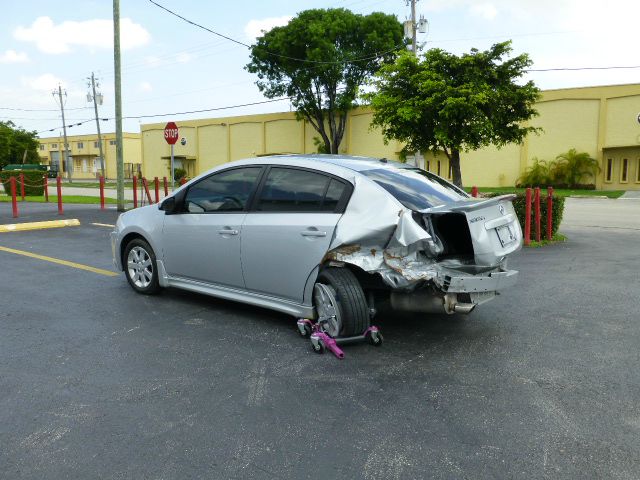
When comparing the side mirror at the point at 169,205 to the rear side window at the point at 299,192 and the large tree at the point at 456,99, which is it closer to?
the rear side window at the point at 299,192

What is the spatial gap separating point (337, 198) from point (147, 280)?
2.77m

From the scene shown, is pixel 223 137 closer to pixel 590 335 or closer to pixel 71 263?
pixel 71 263

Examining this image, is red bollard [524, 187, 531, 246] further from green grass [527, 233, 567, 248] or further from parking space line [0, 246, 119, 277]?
parking space line [0, 246, 119, 277]

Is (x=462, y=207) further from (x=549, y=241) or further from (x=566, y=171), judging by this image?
(x=566, y=171)

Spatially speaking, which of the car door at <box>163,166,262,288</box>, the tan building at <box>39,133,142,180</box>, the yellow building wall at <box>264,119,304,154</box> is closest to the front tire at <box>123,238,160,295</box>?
the car door at <box>163,166,262,288</box>

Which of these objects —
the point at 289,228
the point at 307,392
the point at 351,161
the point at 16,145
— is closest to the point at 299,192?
the point at 289,228

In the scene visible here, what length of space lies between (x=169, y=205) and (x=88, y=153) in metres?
86.0

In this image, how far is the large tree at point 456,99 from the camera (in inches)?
815

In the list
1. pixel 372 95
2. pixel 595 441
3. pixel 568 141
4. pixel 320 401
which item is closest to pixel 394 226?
pixel 320 401

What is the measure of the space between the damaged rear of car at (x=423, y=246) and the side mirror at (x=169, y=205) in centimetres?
215

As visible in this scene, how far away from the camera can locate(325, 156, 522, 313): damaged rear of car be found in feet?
15.3

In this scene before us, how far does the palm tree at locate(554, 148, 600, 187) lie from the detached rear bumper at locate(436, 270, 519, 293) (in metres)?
33.6

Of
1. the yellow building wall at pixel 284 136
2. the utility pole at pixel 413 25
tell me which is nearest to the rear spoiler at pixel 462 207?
the utility pole at pixel 413 25

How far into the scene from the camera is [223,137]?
2096 inches
